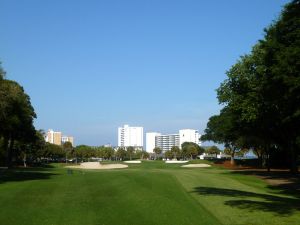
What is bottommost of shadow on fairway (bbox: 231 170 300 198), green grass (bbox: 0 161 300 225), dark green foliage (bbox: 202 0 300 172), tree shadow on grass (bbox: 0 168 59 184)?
green grass (bbox: 0 161 300 225)

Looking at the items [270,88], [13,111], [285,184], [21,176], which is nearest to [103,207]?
[270,88]

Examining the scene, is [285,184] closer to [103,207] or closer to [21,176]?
[21,176]

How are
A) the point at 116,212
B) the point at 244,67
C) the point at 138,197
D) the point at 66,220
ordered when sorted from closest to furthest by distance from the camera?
the point at 66,220, the point at 116,212, the point at 138,197, the point at 244,67

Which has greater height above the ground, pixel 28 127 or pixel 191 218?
pixel 28 127

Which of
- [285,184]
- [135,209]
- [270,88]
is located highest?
[270,88]

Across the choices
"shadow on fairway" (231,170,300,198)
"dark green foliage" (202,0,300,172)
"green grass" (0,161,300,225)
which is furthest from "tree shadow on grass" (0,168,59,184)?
"dark green foliage" (202,0,300,172)

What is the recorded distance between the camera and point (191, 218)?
16266 mm

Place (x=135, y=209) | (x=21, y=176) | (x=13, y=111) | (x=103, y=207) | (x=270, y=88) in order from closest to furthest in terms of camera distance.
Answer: (x=135, y=209)
(x=103, y=207)
(x=270, y=88)
(x=21, y=176)
(x=13, y=111)

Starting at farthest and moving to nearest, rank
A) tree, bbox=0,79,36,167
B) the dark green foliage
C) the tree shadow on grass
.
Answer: the tree shadow on grass
tree, bbox=0,79,36,167
the dark green foliage

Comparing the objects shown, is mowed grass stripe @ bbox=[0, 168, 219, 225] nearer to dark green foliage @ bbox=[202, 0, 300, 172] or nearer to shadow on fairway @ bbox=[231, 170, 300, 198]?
dark green foliage @ bbox=[202, 0, 300, 172]

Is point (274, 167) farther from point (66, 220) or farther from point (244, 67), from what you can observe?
point (66, 220)

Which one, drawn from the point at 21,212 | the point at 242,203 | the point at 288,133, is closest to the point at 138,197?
the point at 242,203

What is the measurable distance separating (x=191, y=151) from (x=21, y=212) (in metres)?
179

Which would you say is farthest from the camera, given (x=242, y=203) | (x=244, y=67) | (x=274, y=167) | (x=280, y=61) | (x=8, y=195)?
(x=274, y=167)
